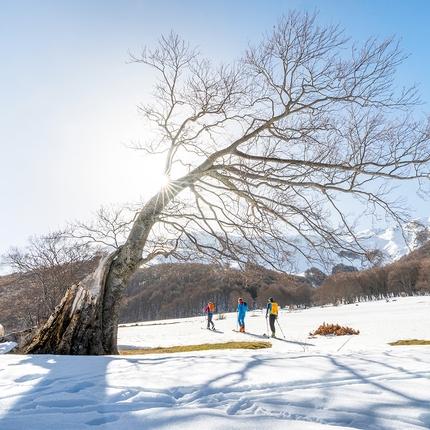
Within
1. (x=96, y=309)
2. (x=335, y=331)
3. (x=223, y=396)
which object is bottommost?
(x=335, y=331)

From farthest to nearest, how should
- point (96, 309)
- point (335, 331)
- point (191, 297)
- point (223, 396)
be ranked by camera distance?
point (191, 297) → point (335, 331) → point (96, 309) → point (223, 396)

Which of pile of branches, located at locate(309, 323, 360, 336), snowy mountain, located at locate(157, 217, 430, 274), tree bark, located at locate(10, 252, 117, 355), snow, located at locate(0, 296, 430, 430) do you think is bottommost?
pile of branches, located at locate(309, 323, 360, 336)

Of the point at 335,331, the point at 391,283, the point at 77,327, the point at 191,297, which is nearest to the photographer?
the point at 77,327

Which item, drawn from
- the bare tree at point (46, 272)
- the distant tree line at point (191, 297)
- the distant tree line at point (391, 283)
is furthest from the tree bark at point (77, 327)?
the distant tree line at point (191, 297)

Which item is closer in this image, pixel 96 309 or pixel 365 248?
pixel 96 309

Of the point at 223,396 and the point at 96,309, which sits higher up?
the point at 96,309

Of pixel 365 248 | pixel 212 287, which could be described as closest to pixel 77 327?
pixel 365 248

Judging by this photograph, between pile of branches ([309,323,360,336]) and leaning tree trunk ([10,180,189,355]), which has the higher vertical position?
leaning tree trunk ([10,180,189,355])

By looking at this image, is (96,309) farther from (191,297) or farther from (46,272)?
(191,297)

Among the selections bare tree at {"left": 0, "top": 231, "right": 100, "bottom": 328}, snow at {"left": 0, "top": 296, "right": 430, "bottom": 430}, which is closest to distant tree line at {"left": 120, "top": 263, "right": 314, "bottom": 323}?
bare tree at {"left": 0, "top": 231, "right": 100, "bottom": 328}

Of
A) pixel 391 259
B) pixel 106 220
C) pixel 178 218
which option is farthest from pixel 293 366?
pixel 106 220

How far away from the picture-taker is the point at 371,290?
72.8 m

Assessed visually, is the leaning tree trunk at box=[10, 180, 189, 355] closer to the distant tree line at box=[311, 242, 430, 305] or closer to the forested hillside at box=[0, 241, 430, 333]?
the forested hillside at box=[0, 241, 430, 333]

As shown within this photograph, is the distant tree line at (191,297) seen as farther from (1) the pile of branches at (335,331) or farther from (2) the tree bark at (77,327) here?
(2) the tree bark at (77,327)
